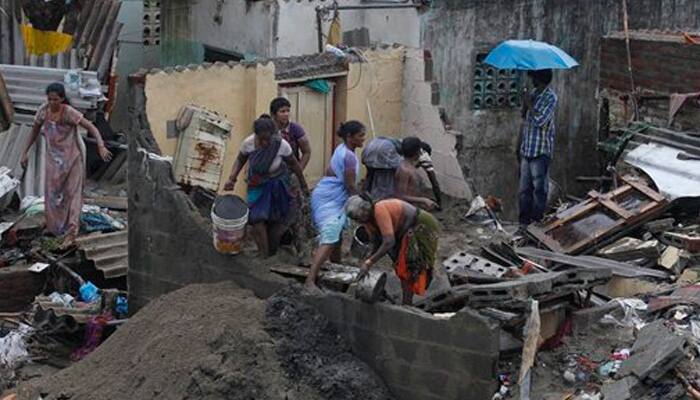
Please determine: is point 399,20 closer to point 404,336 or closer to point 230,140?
point 230,140

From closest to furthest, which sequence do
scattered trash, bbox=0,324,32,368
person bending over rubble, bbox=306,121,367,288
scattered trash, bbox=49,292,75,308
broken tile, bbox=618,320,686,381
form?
broken tile, bbox=618,320,686,381 → person bending over rubble, bbox=306,121,367,288 → scattered trash, bbox=0,324,32,368 → scattered trash, bbox=49,292,75,308

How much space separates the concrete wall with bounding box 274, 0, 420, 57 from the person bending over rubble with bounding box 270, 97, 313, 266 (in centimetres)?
462

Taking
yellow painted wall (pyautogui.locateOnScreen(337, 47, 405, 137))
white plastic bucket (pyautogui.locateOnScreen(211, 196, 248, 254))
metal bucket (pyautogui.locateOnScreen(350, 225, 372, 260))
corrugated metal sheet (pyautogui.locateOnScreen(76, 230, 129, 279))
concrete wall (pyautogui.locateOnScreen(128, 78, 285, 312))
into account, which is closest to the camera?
white plastic bucket (pyautogui.locateOnScreen(211, 196, 248, 254))

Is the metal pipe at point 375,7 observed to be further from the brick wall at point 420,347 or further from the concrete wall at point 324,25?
the brick wall at point 420,347

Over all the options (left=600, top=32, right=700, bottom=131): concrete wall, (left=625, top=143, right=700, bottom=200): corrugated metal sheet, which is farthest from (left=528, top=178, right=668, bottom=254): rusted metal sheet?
(left=600, top=32, right=700, bottom=131): concrete wall

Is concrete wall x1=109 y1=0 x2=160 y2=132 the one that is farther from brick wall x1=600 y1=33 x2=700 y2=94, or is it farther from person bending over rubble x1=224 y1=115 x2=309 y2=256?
person bending over rubble x1=224 y1=115 x2=309 y2=256

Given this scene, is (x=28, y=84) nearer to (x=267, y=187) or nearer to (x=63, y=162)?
(x=63, y=162)

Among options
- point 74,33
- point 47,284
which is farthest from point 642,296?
point 74,33

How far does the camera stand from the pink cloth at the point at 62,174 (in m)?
12.6

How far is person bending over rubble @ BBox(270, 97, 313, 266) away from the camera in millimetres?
10664

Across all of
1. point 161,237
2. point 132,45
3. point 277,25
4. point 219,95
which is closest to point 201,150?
point 219,95

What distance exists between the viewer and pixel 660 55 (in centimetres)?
1559

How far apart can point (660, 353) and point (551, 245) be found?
3915 millimetres

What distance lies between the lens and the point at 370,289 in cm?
912
